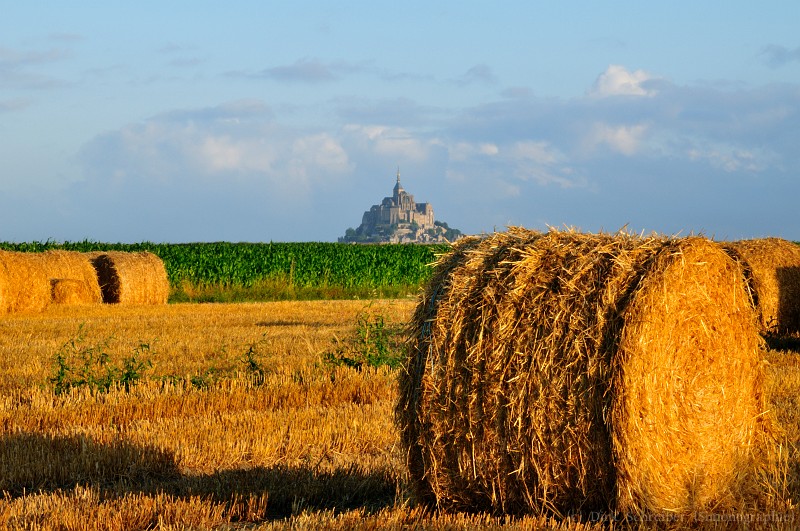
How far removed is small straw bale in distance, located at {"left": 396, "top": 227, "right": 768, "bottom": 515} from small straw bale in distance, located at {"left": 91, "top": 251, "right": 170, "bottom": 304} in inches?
791

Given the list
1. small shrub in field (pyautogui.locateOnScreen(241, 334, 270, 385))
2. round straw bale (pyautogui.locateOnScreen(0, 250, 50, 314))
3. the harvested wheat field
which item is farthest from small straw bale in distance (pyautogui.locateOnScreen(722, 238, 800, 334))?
round straw bale (pyautogui.locateOnScreen(0, 250, 50, 314))

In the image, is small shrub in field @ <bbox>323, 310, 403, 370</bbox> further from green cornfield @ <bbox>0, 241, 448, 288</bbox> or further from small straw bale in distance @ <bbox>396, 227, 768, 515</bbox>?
green cornfield @ <bbox>0, 241, 448, 288</bbox>

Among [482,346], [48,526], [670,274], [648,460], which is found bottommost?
[48,526]

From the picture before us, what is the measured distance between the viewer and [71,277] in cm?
2428

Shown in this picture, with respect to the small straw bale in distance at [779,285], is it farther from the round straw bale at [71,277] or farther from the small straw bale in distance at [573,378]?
the round straw bale at [71,277]

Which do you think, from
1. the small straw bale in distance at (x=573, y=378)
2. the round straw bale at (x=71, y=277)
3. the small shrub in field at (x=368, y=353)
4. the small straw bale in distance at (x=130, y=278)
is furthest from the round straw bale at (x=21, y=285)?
the small straw bale in distance at (x=573, y=378)

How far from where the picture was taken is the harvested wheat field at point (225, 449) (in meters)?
6.11

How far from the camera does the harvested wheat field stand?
20.1ft

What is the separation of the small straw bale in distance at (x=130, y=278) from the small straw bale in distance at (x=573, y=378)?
20.1 meters

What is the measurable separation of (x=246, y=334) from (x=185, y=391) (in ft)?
21.0

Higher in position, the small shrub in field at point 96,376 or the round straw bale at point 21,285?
the round straw bale at point 21,285

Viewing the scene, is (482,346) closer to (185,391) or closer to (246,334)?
(185,391)

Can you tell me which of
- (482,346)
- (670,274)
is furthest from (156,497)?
(670,274)

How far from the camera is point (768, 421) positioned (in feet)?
23.4
